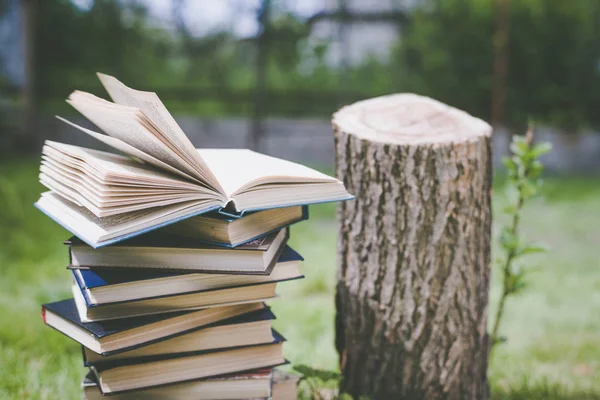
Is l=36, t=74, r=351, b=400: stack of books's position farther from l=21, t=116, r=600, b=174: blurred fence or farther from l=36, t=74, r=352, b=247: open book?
l=21, t=116, r=600, b=174: blurred fence

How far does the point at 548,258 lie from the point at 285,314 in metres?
1.98

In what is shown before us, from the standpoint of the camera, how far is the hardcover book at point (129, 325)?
4.29 feet

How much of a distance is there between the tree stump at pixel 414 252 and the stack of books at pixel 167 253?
9.7 inches

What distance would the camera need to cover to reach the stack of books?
1244mm

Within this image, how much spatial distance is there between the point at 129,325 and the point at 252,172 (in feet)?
1.34

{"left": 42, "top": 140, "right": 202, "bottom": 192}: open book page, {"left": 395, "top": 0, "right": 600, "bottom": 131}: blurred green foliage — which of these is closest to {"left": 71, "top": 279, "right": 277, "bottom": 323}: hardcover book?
{"left": 42, "top": 140, "right": 202, "bottom": 192}: open book page

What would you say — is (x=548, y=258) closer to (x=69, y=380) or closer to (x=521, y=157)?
(x=521, y=157)

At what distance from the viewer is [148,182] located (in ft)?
4.04

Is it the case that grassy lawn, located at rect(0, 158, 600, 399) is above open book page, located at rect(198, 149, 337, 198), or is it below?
below

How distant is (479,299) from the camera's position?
1721mm

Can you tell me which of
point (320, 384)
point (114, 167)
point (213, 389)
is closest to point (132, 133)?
point (114, 167)

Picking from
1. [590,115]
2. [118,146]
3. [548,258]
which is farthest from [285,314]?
[590,115]

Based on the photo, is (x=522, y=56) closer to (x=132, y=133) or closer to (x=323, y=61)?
(x=323, y=61)

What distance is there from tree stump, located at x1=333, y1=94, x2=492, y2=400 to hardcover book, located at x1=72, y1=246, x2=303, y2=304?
0.41 meters
